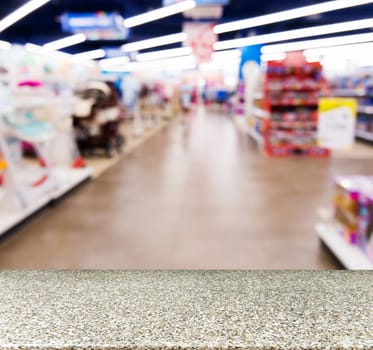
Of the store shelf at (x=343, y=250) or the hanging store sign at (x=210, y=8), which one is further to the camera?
the hanging store sign at (x=210, y=8)

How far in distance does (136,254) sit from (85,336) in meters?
2.27

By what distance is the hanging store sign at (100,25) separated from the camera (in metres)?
8.53

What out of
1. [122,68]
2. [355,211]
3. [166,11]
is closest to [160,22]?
[166,11]

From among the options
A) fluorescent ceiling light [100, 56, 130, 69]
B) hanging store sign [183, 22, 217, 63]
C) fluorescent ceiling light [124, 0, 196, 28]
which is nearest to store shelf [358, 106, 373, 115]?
hanging store sign [183, 22, 217, 63]

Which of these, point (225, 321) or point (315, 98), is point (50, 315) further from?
point (315, 98)

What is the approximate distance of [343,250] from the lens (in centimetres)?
293

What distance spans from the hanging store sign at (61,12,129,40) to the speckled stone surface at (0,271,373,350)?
7.65m

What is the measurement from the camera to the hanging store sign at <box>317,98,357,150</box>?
106 inches

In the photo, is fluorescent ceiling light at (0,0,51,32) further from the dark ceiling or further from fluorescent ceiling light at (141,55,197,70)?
fluorescent ceiling light at (141,55,197,70)

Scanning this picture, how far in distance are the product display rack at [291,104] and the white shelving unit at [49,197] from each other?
3.80 meters

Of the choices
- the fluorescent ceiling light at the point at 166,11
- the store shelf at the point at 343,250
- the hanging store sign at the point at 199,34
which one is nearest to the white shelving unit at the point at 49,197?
the fluorescent ceiling light at the point at 166,11

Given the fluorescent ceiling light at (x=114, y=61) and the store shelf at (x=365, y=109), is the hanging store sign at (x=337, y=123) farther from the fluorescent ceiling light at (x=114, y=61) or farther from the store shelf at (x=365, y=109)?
the fluorescent ceiling light at (x=114, y=61)

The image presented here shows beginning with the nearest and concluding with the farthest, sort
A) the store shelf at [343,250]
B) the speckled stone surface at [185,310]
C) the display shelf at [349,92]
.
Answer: the speckled stone surface at [185,310] < the store shelf at [343,250] < the display shelf at [349,92]

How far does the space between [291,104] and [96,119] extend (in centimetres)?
366
